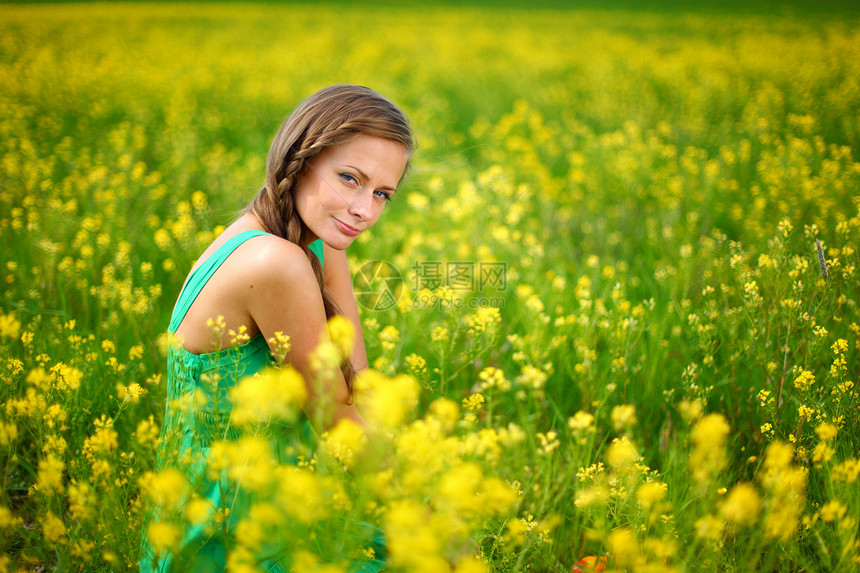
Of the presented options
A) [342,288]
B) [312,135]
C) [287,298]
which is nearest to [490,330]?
[342,288]

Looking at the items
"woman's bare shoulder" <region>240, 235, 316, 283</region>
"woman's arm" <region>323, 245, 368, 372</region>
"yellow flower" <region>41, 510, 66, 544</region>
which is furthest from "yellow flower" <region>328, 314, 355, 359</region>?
"yellow flower" <region>41, 510, 66, 544</region>

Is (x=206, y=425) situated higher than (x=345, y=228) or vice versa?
(x=345, y=228)

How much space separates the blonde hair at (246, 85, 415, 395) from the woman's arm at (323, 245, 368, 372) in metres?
0.27

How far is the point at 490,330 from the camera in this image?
202 centimetres

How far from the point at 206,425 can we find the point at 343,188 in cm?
86

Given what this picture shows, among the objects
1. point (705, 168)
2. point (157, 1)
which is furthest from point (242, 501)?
point (157, 1)

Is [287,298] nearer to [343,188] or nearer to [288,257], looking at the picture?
[288,257]

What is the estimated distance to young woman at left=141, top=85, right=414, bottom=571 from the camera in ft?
5.34

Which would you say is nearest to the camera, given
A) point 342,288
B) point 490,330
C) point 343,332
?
point 343,332

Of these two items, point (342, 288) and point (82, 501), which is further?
point (342, 288)

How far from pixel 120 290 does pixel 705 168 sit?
4.42 m

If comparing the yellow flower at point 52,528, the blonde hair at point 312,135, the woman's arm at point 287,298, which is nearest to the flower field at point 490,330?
the yellow flower at point 52,528

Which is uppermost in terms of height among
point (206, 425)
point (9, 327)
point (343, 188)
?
point (343, 188)

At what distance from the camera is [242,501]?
62.4 inches
